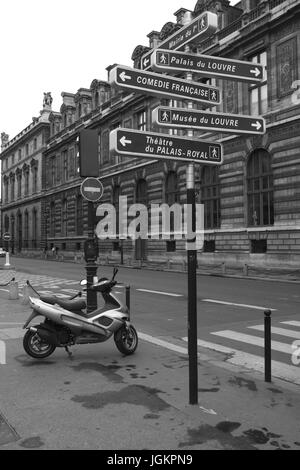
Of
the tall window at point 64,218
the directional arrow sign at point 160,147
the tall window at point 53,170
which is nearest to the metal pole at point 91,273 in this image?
the directional arrow sign at point 160,147

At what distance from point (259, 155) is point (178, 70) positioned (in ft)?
83.4

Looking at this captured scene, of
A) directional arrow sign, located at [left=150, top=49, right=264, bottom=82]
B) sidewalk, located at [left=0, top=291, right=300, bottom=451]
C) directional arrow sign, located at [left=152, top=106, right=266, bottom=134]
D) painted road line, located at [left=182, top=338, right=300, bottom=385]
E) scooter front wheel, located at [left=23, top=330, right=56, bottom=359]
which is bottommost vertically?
painted road line, located at [left=182, top=338, right=300, bottom=385]

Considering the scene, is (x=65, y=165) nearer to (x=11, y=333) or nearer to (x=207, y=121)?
(x=11, y=333)

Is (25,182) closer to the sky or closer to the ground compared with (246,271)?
closer to the sky

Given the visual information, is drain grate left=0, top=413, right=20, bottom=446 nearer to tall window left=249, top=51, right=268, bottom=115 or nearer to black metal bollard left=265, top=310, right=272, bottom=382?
black metal bollard left=265, top=310, right=272, bottom=382

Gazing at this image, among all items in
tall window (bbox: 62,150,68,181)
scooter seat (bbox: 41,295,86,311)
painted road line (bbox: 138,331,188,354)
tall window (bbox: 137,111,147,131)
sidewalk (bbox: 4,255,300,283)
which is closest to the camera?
scooter seat (bbox: 41,295,86,311)

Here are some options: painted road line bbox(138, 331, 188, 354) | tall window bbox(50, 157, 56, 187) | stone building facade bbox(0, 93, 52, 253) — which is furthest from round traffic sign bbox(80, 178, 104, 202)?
stone building facade bbox(0, 93, 52, 253)

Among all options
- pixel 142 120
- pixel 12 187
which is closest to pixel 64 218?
pixel 142 120

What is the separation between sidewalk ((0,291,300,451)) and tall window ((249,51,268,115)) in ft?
80.3

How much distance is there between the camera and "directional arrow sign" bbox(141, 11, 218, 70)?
520 centimetres

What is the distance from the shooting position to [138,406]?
5160 millimetres

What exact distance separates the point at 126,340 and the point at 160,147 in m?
3.71

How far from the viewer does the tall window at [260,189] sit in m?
28.8

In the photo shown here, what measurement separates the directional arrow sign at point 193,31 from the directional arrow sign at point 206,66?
0.69ft
